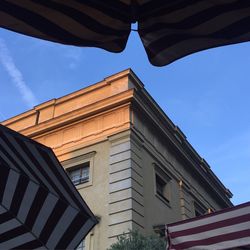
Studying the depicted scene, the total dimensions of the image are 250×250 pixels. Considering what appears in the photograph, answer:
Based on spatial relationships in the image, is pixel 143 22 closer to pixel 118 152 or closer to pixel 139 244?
pixel 139 244

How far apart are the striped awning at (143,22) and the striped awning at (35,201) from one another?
1.71m

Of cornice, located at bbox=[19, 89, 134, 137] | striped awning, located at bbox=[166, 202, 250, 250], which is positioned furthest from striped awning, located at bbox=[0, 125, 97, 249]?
cornice, located at bbox=[19, 89, 134, 137]

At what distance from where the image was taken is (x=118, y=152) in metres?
15.9

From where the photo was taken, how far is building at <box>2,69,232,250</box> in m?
14.8

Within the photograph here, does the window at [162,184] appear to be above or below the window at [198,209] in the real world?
below

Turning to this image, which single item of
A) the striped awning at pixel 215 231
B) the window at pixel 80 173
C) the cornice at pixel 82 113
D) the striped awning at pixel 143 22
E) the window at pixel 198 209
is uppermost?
the cornice at pixel 82 113

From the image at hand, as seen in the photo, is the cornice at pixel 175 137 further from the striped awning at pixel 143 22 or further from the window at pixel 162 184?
the striped awning at pixel 143 22

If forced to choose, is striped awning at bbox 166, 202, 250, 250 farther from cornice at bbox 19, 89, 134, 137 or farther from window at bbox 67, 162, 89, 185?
cornice at bbox 19, 89, 134, 137

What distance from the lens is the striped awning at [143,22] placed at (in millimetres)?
2818

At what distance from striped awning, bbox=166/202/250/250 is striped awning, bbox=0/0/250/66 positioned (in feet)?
8.11

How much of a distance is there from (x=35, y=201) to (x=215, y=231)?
206 cm

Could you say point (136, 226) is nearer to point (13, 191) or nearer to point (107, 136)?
point (107, 136)

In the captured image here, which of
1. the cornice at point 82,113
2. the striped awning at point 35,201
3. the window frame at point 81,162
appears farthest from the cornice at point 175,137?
the striped awning at point 35,201

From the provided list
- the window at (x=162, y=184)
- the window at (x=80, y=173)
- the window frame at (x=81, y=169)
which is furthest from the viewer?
A: the window at (x=162, y=184)
